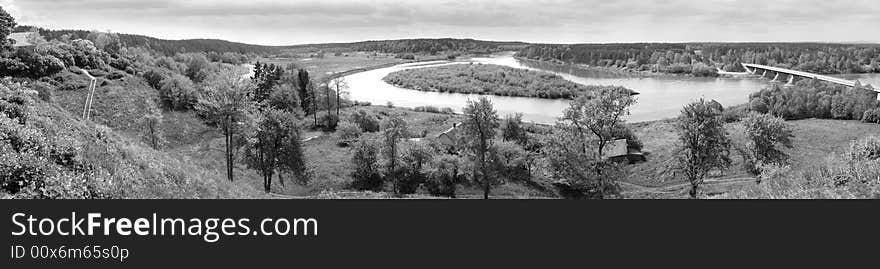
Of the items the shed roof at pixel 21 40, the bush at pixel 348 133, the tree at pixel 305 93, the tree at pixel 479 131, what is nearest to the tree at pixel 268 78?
the tree at pixel 305 93

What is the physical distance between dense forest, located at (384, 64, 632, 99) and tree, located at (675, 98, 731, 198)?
56.6 meters

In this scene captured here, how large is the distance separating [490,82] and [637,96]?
2954cm

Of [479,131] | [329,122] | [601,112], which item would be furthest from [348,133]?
[601,112]

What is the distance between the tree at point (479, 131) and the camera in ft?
86.0

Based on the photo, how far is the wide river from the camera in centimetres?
6834

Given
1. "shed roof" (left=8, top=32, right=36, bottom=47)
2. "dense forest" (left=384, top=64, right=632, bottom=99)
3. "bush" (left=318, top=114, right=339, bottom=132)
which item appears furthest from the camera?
"dense forest" (left=384, top=64, right=632, bottom=99)

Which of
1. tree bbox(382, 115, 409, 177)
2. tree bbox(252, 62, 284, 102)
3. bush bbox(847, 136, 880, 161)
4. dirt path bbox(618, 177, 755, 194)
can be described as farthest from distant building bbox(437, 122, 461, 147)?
bush bbox(847, 136, 880, 161)

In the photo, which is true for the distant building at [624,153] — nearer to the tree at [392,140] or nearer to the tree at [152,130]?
the tree at [392,140]

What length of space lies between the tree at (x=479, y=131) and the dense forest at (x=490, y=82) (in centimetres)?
5698

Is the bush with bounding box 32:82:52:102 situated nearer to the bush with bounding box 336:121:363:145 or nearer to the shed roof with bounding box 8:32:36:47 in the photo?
the bush with bounding box 336:121:363:145

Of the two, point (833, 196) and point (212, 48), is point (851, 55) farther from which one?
point (212, 48)

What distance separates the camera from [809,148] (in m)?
42.0

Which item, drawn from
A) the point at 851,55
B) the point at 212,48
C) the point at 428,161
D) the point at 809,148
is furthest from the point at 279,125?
the point at 851,55

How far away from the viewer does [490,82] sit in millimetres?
101250
